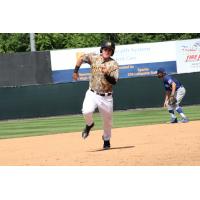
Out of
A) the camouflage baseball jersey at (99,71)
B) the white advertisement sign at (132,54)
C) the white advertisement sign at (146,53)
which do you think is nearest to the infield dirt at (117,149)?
the camouflage baseball jersey at (99,71)

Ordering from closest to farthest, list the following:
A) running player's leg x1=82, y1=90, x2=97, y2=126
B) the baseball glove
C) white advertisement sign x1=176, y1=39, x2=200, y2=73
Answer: running player's leg x1=82, y1=90, x2=97, y2=126
the baseball glove
white advertisement sign x1=176, y1=39, x2=200, y2=73

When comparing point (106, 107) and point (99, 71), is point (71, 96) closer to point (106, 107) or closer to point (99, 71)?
point (106, 107)

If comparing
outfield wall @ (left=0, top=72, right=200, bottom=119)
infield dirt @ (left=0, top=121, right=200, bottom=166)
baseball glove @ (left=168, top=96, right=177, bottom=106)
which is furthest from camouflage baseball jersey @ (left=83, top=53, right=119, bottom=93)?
outfield wall @ (left=0, top=72, right=200, bottom=119)

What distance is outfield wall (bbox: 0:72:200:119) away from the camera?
91.8ft

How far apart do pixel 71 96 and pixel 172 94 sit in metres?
10.1

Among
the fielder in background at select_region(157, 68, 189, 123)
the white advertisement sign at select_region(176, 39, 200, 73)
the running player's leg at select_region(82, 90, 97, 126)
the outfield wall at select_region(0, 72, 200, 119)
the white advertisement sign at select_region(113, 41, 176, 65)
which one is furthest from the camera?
the white advertisement sign at select_region(176, 39, 200, 73)

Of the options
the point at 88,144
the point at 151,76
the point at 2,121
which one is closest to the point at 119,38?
the point at 151,76

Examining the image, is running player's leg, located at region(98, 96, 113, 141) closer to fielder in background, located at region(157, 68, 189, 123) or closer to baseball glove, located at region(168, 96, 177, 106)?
fielder in background, located at region(157, 68, 189, 123)

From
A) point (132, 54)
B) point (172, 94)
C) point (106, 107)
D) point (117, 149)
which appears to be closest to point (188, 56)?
point (132, 54)

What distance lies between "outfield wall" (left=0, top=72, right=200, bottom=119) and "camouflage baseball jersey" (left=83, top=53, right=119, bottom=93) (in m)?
16.2

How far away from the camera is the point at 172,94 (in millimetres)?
19109

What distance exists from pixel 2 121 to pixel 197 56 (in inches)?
414

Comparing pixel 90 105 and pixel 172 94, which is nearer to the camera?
pixel 90 105

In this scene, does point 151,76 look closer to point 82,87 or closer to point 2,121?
point 82,87
